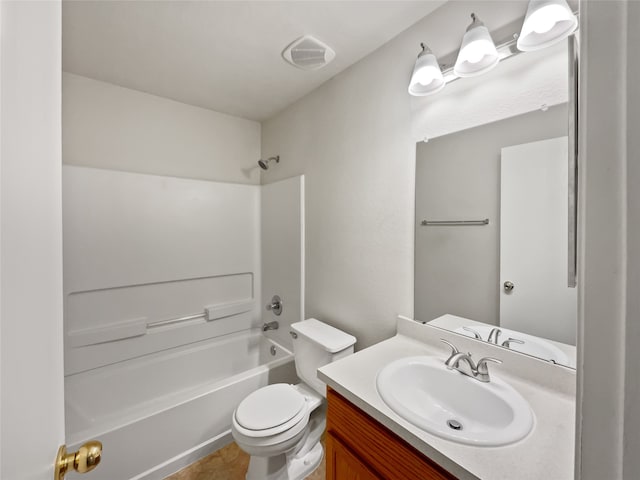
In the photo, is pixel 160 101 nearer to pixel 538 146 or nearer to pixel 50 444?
pixel 50 444

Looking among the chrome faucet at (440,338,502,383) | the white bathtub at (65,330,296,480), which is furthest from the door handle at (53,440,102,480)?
the white bathtub at (65,330,296,480)

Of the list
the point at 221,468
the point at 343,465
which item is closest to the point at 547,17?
the point at 343,465

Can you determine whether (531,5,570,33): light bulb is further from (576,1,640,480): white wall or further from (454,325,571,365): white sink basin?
(454,325,571,365): white sink basin

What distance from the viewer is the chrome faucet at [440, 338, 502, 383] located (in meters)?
0.96

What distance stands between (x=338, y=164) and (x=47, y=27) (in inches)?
57.6

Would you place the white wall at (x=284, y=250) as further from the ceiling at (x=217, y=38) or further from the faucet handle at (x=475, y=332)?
the faucet handle at (x=475, y=332)

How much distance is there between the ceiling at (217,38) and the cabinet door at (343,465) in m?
1.94

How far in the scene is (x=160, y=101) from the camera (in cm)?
208

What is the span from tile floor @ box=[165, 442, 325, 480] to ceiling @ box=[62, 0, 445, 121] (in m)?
2.51

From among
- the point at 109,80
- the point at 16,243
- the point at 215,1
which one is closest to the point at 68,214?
the point at 109,80

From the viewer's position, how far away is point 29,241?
355mm

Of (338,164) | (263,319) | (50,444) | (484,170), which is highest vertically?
(338,164)

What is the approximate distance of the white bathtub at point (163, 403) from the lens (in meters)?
1.36

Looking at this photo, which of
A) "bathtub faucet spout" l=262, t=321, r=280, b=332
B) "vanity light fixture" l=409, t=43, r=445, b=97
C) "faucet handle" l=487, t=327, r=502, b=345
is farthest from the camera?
"bathtub faucet spout" l=262, t=321, r=280, b=332
